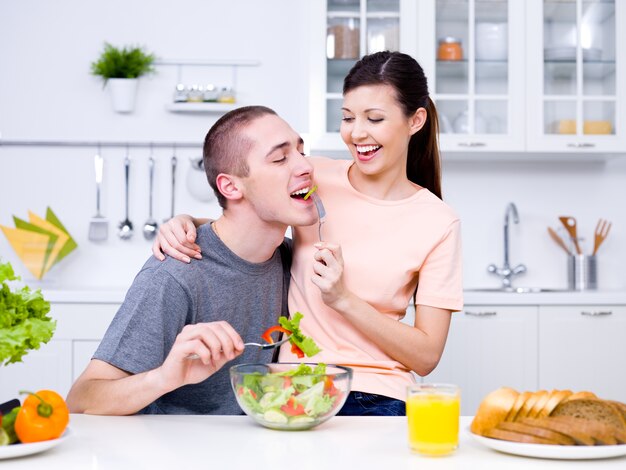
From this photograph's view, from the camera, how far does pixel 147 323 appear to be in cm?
177

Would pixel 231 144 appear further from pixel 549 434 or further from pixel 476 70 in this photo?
pixel 476 70

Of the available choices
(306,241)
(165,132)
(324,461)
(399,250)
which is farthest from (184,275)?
(165,132)

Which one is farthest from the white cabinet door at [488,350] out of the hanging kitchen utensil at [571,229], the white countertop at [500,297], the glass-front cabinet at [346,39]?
the glass-front cabinet at [346,39]

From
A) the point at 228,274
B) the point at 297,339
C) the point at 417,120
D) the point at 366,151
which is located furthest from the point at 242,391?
the point at 417,120

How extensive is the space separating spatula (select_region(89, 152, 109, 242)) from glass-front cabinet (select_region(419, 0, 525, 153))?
61.1 inches

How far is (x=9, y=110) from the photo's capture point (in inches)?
163

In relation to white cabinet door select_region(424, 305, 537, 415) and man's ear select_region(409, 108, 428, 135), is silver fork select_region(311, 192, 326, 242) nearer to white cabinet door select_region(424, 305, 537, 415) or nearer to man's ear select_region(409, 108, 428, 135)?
man's ear select_region(409, 108, 428, 135)

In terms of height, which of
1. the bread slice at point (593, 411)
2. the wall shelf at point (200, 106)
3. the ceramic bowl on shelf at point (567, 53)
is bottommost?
the bread slice at point (593, 411)

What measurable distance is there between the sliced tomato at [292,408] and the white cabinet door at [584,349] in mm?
2406

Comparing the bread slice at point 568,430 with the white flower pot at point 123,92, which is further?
the white flower pot at point 123,92

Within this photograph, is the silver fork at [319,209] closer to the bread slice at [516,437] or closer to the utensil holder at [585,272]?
the bread slice at [516,437]

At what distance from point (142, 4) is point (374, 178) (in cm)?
239

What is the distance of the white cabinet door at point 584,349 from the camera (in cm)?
362

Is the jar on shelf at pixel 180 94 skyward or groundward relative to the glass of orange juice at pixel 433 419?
skyward
